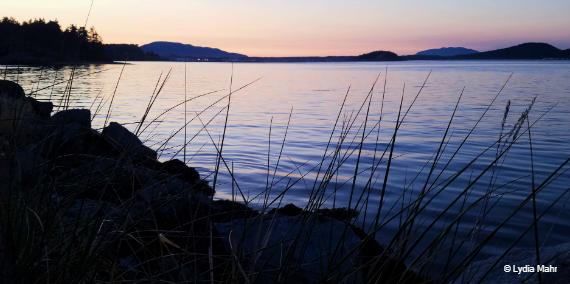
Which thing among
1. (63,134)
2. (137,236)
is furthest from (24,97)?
(137,236)

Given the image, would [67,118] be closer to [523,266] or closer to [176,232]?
[176,232]

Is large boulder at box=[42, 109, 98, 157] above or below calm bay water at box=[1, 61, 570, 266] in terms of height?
above

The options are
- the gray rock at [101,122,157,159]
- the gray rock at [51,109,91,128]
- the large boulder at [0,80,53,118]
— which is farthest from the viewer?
the large boulder at [0,80,53,118]

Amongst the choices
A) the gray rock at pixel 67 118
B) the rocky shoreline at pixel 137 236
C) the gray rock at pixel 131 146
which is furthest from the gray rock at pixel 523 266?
the gray rock at pixel 67 118

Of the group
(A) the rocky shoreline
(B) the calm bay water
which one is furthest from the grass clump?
(B) the calm bay water

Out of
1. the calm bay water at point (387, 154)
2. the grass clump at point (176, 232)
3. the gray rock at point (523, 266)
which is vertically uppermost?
the grass clump at point (176, 232)

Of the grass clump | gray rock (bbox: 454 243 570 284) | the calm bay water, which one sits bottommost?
the calm bay water

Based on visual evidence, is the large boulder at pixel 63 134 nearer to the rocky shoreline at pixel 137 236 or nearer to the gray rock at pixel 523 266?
the rocky shoreline at pixel 137 236

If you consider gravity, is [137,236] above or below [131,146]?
below

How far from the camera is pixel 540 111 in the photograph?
1263 cm

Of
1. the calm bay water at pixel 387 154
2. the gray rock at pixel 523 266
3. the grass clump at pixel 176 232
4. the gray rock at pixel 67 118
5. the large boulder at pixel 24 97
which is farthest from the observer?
the calm bay water at pixel 387 154

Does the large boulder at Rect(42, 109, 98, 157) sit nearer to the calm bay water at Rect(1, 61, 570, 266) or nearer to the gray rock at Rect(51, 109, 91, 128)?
the gray rock at Rect(51, 109, 91, 128)

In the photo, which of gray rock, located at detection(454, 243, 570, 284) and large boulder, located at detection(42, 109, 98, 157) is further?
large boulder, located at detection(42, 109, 98, 157)

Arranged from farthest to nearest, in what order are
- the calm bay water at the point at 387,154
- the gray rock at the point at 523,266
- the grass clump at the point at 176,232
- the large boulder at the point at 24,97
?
the calm bay water at the point at 387,154 < the large boulder at the point at 24,97 < the gray rock at the point at 523,266 < the grass clump at the point at 176,232
